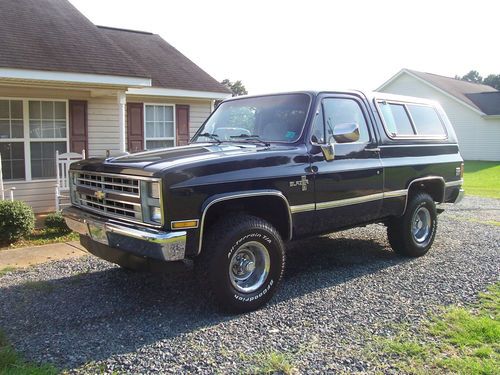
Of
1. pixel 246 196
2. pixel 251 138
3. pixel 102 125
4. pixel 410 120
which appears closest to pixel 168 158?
pixel 246 196

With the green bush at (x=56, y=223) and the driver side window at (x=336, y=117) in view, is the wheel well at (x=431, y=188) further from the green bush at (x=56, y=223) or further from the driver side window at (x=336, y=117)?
the green bush at (x=56, y=223)

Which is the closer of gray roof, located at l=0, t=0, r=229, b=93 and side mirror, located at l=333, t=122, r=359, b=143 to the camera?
side mirror, located at l=333, t=122, r=359, b=143

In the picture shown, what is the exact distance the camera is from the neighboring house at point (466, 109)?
27.5 meters

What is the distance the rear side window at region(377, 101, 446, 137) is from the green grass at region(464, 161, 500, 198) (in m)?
7.89

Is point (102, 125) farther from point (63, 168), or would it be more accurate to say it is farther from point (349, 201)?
point (349, 201)

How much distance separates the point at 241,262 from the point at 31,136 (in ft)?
23.1

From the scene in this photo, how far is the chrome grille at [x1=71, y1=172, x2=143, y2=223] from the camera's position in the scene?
4.05m

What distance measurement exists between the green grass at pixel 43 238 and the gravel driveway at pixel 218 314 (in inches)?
48.6

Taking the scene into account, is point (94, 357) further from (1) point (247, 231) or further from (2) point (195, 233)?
(1) point (247, 231)

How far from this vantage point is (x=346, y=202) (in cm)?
525

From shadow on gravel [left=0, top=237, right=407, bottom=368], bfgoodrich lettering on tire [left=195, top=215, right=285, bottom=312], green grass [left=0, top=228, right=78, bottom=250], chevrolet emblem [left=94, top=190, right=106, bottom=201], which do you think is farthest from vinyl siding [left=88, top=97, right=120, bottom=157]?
bfgoodrich lettering on tire [left=195, top=215, right=285, bottom=312]

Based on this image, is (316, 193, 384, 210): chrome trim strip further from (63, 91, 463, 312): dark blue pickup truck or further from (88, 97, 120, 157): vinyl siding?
(88, 97, 120, 157): vinyl siding

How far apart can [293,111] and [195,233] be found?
6.29ft

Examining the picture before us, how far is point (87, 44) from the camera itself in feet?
32.4
